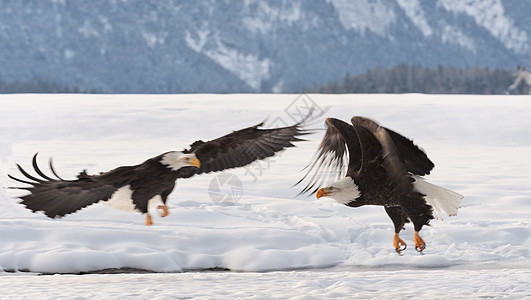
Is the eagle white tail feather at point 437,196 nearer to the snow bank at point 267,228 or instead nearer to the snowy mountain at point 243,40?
the snow bank at point 267,228

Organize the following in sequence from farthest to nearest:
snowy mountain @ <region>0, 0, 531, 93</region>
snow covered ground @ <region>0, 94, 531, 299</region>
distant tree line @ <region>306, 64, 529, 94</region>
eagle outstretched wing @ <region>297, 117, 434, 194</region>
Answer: snowy mountain @ <region>0, 0, 531, 93</region>, distant tree line @ <region>306, 64, 529, 94</region>, snow covered ground @ <region>0, 94, 531, 299</region>, eagle outstretched wing @ <region>297, 117, 434, 194</region>

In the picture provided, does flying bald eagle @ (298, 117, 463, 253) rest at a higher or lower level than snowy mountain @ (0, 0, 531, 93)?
lower

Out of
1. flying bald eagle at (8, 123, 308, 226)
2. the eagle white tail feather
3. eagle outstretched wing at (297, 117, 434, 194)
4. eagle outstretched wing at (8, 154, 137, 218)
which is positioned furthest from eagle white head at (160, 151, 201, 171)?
the eagle white tail feather

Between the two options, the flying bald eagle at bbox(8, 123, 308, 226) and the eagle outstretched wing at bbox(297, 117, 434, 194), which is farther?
the flying bald eagle at bbox(8, 123, 308, 226)

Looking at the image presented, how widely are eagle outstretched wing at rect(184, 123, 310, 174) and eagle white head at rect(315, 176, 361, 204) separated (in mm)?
598

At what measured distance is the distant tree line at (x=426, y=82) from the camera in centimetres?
5825

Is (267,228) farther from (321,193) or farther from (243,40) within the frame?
(243,40)

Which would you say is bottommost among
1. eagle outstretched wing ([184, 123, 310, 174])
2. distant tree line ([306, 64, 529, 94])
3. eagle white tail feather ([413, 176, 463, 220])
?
eagle white tail feather ([413, 176, 463, 220])

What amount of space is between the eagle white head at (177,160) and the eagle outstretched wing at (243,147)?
1.39 feet

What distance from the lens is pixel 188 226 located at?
848cm

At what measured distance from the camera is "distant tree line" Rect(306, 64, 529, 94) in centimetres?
5825

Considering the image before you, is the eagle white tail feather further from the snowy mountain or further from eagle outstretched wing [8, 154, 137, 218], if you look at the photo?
the snowy mountain

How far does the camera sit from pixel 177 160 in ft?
15.1

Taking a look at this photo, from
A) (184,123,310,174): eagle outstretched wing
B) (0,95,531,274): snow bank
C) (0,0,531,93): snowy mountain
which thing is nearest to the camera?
(184,123,310,174): eagle outstretched wing
